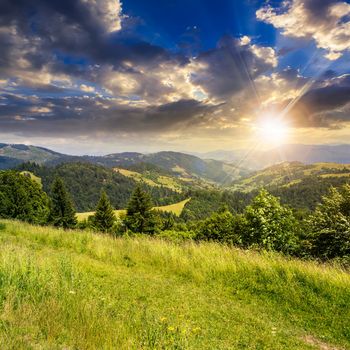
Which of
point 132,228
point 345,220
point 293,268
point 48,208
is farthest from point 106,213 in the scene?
point 293,268

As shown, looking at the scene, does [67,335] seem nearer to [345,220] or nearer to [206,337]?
[206,337]

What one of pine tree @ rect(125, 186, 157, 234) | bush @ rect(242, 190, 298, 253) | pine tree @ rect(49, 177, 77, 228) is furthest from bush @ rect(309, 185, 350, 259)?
pine tree @ rect(49, 177, 77, 228)

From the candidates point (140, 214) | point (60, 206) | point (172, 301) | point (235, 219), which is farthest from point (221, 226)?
point (172, 301)

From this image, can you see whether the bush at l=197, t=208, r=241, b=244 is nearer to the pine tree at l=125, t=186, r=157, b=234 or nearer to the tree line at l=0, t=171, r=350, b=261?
the tree line at l=0, t=171, r=350, b=261

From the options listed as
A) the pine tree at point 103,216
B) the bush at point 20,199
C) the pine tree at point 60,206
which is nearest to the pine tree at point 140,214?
the pine tree at point 103,216

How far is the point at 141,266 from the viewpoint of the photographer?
397 inches

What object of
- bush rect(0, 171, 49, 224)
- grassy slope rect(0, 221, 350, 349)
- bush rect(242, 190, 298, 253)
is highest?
grassy slope rect(0, 221, 350, 349)

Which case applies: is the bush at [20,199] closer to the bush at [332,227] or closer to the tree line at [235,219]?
the tree line at [235,219]

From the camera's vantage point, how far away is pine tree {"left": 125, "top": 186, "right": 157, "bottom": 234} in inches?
2277

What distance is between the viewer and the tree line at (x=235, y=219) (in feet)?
61.5

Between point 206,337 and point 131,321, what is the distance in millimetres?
1623

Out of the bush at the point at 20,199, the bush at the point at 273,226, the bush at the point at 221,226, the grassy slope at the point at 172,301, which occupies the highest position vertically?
the grassy slope at the point at 172,301

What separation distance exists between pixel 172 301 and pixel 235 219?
157 feet

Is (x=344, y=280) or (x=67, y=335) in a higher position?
(x=67, y=335)
